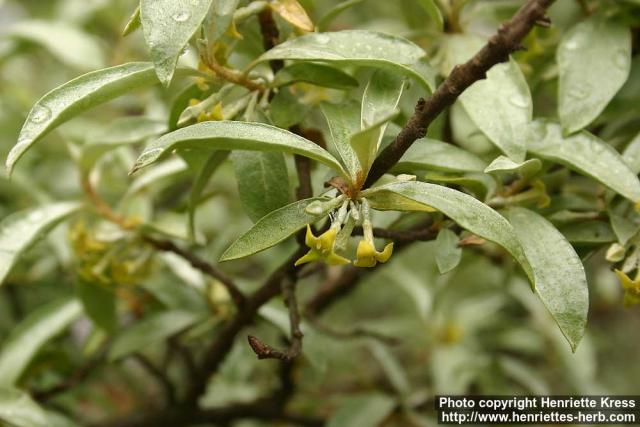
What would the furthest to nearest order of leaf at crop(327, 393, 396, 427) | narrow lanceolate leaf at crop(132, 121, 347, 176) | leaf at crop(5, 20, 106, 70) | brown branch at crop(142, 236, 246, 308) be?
leaf at crop(5, 20, 106, 70) < leaf at crop(327, 393, 396, 427) < brown branch at crop(142, 236, 246, 308) < narrow lanceolate leaf at crop(132, 121, 347, 176)

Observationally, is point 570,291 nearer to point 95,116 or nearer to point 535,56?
point 535,56

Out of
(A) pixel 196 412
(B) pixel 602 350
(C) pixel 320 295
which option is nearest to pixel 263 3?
(C) pixel 320 295

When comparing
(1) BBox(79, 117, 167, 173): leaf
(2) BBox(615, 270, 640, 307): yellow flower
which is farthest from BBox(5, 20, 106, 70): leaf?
(2) BBox(615, 270, 640, 307): yellow flower

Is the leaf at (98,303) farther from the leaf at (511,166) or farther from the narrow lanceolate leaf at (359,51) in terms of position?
the leaf at (511,166)

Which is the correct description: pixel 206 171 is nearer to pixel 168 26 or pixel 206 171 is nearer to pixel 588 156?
pixel 168 26

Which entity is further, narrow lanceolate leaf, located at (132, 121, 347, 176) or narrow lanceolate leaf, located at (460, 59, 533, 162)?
narrow lanceolate leaf, located at (460, 59, 533, 162)

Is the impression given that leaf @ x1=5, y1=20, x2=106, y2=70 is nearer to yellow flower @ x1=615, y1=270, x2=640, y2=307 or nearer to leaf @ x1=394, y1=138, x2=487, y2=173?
leaf @ x1=394, y1=138, x2=487, y2=173
